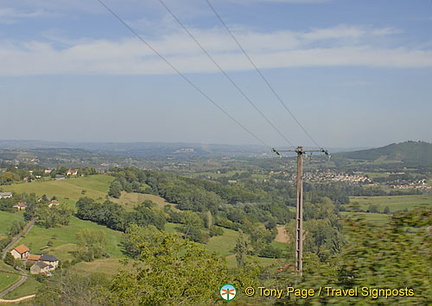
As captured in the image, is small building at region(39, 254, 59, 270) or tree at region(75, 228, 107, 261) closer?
small building at region(39, 254, 59, 270)

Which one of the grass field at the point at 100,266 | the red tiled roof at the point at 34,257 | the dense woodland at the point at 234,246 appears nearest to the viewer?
the dense woodland at the point at 234,246

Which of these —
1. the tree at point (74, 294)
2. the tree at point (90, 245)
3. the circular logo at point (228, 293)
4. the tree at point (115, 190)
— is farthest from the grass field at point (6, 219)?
the circular logo at point (228, 293)

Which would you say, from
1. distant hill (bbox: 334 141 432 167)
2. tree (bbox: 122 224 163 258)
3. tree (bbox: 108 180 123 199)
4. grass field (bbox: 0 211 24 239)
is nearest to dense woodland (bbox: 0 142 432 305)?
tree (bbox: 108 180 123 199)

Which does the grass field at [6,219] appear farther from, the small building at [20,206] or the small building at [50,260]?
the small building at [50,260]

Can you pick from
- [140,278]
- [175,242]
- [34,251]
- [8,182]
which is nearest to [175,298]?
[140,278]

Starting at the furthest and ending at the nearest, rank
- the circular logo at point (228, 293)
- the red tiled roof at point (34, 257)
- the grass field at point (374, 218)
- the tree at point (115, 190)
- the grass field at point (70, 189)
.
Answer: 1. the tree at point (115, 190)
2. the grass field at point (70, 189)
3. the red tiled roof at point (34, 257)
4. the circular logo at point (228, 293)
5. the grass field at point (374, 218)

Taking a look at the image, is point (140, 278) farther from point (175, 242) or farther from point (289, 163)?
point (289, 163)

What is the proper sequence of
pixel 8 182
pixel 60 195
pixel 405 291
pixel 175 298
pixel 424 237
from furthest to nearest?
pixel 8 182 → pixel 60 195 → pixel 175 298 → pixel 424 237 → pixel 405 291

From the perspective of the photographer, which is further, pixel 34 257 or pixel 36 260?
pixel 34 257

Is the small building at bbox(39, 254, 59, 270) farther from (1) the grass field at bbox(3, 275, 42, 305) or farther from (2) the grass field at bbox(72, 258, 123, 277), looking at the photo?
(1) the grass field at bbox(3, 275, 42, 305)

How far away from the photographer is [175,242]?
10188mm

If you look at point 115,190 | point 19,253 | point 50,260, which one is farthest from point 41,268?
point 115,190

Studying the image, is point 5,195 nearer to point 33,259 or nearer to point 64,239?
point 64,239

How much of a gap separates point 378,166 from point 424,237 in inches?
2963
